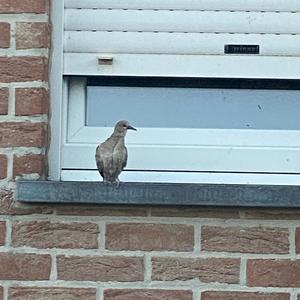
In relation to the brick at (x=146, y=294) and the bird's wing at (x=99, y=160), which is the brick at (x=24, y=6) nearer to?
the bird's wing at (x=99, y=160)

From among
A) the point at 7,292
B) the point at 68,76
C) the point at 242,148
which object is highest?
the point at 68,76

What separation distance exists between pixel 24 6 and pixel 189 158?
664 mm

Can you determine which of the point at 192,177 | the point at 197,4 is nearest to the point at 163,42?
the point at 197,4

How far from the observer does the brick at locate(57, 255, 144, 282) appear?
9.98 feet

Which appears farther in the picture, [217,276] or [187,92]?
[187,92]

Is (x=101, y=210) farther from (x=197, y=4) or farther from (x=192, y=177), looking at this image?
(x=197, y=4)

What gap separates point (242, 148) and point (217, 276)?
406 mm

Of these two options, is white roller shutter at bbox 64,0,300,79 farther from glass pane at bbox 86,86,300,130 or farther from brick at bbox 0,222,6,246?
brick at bbox 0,222,6,246

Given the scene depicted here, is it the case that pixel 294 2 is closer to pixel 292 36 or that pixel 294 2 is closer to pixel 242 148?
pixel 292 36

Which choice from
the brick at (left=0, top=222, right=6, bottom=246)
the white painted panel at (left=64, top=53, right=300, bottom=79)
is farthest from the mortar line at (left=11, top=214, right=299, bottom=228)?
the white painted panel at (left=64, top=53, right=300, bottom=79)

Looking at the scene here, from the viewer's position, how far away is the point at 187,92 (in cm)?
325

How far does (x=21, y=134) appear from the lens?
3062 mm

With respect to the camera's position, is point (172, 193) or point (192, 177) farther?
point (192, 177)

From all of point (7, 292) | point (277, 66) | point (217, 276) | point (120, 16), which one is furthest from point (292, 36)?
point (7, 292)
